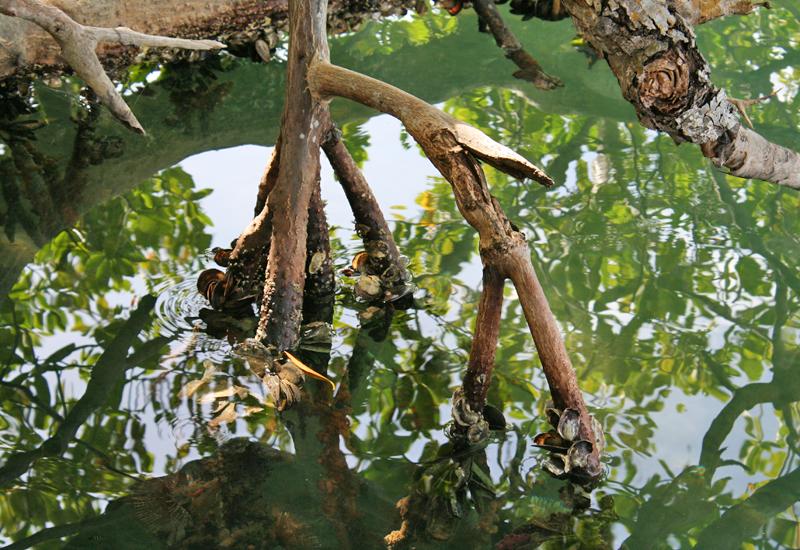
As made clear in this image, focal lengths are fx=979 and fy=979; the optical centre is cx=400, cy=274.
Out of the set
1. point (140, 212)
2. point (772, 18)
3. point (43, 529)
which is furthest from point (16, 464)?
point (772, 18)

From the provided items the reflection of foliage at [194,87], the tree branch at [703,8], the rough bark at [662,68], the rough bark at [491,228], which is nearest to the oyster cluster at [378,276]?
the rough bark at [491,228]

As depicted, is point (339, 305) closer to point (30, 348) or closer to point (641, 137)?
point (30, 348)

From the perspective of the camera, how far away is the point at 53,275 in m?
3.04

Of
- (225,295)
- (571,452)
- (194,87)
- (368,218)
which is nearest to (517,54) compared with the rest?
(194,87)

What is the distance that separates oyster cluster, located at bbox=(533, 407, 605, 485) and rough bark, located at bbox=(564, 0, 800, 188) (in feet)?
2.37

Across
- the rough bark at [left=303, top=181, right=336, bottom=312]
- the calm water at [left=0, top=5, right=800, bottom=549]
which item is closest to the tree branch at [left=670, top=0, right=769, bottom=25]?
the calm water at [left=0, top=5, right=800, bottom=549]

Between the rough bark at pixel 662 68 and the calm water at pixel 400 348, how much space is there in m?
0.68

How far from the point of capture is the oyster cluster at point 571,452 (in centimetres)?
216

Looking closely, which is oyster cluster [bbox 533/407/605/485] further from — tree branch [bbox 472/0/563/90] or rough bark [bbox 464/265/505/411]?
tree branch [bbox 472/0/563/90]

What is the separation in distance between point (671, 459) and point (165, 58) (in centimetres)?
286

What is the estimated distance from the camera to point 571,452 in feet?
7.11

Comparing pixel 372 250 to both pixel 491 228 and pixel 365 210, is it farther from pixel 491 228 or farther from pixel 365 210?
pixel 491 228

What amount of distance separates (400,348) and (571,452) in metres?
0.69

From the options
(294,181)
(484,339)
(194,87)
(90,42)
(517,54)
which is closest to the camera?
(90,42)
